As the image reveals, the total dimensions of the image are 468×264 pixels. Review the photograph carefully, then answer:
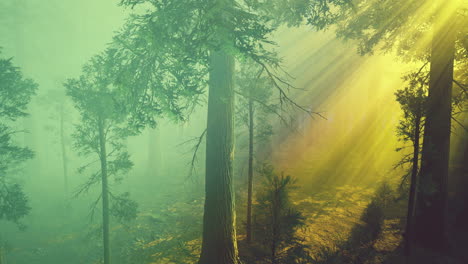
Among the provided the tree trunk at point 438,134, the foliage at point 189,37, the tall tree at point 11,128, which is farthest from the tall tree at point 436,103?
Answer: the tall tree at point 11,128

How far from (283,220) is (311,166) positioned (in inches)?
517

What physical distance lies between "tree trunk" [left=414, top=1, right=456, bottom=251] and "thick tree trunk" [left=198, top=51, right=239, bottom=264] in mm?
6140

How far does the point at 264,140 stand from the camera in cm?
1023

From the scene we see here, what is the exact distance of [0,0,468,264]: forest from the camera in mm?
5848

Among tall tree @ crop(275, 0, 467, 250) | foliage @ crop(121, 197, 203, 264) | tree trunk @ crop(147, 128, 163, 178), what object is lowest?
foliage @ crop(121, 197, 203, 264)

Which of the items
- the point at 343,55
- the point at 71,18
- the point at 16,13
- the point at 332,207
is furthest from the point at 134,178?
the point at 71,18

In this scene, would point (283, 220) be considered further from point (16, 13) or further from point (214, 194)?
point (16, 13)

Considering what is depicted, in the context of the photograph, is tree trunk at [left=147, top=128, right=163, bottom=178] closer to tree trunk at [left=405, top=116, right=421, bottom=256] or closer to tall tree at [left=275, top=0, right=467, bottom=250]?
tall tree at [left=275, top=0, right=467, bottom=250]

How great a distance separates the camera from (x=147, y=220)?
50.4ft

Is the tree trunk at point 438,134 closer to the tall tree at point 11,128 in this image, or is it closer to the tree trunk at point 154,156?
the tall tree at point 11,128

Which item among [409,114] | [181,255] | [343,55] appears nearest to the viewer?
[409,114]

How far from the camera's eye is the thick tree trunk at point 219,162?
6.23m

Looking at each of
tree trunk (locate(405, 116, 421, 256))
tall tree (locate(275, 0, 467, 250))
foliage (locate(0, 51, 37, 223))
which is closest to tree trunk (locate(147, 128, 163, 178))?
foliage (locate(0, 51, 37, 223))

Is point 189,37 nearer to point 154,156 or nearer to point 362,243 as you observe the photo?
point 362,243
